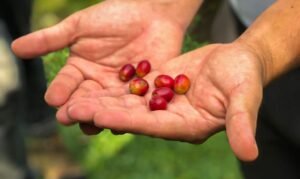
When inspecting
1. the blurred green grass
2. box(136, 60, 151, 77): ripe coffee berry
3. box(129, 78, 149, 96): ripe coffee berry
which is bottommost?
the blurred green grass

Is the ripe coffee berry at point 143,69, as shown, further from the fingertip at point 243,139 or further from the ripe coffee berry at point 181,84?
the fingertip at point 243,139

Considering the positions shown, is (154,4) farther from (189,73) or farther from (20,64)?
(20,64)

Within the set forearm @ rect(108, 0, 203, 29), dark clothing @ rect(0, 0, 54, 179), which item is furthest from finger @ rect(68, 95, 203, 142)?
dark clothing @ rect(0, 0, 54, 179)

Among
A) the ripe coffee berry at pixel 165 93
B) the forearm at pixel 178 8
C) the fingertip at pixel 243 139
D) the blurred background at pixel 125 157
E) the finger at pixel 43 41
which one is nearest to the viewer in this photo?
the fingertip at pixel 243 139

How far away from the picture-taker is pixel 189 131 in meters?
1.72

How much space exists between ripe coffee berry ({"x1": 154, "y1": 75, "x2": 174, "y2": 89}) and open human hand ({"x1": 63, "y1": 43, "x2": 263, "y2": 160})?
7 cm

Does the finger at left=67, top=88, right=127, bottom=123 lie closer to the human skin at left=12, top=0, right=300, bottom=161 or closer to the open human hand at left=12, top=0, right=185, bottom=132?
the human skin at left=12, top=0, right=300, bottom=161

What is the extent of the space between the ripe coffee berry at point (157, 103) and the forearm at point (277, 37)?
257 millimetres

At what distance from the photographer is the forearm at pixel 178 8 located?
2.21m

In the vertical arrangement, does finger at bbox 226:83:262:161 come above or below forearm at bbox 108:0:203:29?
above

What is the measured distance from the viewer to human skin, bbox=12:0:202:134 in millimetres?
2029

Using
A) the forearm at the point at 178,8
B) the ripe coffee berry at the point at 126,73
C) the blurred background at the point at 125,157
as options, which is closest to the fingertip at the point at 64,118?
the ripe coffee berry at the point at 126,73

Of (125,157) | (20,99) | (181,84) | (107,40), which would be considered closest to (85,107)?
(181,84)

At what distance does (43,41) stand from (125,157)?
1064mm
